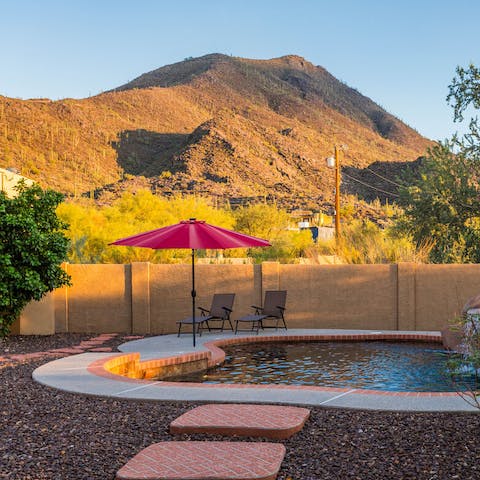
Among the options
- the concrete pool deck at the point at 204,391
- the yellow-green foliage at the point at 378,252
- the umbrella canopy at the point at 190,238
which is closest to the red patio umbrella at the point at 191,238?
the umbrella canopy at the point at 190,238

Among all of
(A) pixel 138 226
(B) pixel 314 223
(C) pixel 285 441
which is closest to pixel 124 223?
(A) pixel 138 226

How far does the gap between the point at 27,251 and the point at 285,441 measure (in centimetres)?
885

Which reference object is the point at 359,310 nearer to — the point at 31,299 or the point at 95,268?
the point at 95,268

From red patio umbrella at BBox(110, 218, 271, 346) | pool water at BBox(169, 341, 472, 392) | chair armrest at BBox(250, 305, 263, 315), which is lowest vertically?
pool water at BBox(169, 341, 472, 392)

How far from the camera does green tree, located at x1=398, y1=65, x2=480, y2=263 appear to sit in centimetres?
1950

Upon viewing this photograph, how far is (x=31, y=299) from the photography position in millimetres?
14508

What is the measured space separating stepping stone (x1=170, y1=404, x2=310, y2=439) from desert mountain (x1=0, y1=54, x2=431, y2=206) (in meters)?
43.2

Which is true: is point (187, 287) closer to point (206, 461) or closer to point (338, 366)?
point (338, 366)

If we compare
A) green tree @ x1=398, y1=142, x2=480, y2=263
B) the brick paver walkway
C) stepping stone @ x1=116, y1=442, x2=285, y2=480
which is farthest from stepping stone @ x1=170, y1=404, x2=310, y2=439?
green tree @ x1=398, y1=142, x2=480, y2=263

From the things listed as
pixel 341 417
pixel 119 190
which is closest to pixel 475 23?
pixel 119 190

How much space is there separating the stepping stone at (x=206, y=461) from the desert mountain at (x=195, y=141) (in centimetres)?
4428

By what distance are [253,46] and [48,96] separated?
178 ft

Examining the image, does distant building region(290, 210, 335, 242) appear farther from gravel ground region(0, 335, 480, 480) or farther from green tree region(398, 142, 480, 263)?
gravel ground region(0, 335, 480, 480)

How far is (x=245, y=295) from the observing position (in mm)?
15531
